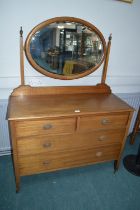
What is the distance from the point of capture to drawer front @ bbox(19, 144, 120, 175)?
190 centimetres

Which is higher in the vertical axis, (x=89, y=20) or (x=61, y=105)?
(x=89, y=20)

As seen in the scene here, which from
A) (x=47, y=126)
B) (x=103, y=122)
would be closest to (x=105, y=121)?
(x=103, y=122)

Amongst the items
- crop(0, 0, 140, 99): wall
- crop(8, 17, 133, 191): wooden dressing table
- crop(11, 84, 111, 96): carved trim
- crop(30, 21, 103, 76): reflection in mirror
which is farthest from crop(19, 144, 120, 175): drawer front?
crop(30, 21, 103, 76): reflection in mirror

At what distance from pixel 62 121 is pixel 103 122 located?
0.50 m

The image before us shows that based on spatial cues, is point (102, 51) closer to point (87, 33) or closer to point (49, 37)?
point (87, 33)

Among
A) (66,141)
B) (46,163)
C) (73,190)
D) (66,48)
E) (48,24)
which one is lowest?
(73,190)

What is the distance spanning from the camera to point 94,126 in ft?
6.34

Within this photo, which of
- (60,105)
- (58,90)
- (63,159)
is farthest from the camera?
(58,90)

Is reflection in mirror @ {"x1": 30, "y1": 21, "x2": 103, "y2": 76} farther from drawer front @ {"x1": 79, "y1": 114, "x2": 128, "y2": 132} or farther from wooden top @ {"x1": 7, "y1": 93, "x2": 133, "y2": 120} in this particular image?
drawer front @ {"x1": 79, "y1": 114, "x2": 128, "y2": 132}

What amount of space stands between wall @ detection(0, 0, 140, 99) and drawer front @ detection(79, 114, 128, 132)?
70 cm

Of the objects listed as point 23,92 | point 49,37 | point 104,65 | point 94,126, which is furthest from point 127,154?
point 49,37

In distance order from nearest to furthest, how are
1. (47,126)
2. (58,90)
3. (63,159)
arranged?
1. (47,126)
2. (63,159)
3. (58,90)

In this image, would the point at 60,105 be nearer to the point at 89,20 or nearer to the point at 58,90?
the point at 58,90

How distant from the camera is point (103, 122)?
6.38ft
